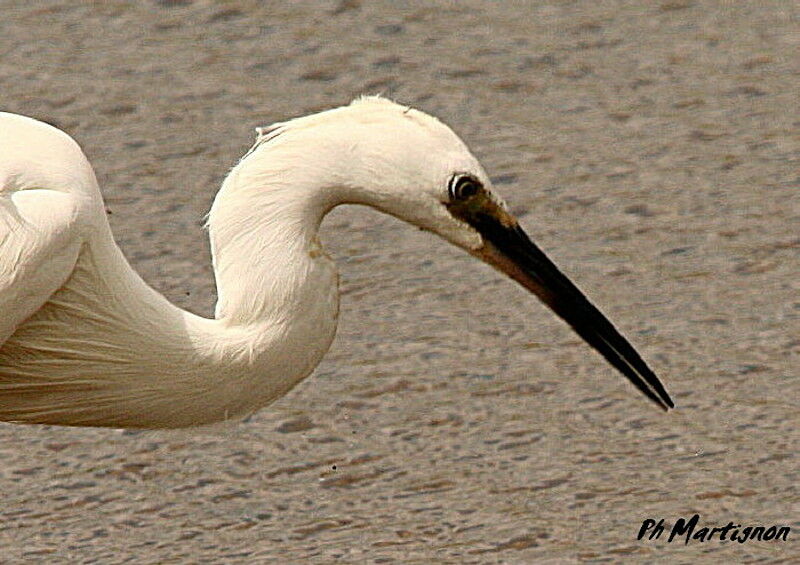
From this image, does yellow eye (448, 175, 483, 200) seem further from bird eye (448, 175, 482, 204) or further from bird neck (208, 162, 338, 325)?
bird neck (208, 162, 338, 325)

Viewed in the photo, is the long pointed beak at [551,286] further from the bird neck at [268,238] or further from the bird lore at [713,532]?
the bird lore at [713,532]

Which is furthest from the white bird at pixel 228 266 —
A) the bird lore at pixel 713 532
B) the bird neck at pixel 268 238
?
the bird lore at pixel 713 532

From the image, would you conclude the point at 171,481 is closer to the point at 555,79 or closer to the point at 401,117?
the point at 401,117

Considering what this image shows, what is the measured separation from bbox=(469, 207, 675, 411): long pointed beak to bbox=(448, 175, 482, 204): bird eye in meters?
0.05

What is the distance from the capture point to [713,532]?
4238mm

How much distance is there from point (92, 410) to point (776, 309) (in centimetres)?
198

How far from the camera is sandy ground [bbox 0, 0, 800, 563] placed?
14.1 ft

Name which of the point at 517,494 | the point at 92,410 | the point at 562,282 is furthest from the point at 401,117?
the point at 517,494

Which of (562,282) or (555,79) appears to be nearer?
(562,282)

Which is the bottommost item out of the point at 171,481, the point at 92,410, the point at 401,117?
the point at 171,481

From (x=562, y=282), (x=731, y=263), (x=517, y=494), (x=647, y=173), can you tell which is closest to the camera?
(x=562, y=282)

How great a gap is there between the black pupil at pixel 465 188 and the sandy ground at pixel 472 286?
69 cm

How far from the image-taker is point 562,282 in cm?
360

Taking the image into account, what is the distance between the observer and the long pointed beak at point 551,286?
3.47 metres
